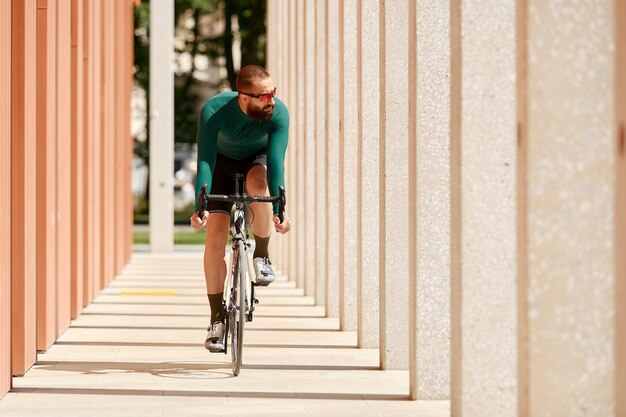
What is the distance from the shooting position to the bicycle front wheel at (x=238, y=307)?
292 inches

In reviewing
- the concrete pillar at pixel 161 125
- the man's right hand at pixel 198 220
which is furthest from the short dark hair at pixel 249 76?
the concrete pillar at pixel 161 125

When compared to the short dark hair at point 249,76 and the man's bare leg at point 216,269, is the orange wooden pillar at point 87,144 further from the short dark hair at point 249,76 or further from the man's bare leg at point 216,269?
the short dark hair at point 249,76

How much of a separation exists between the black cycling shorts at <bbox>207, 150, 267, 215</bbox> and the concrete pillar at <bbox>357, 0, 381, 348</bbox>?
141 cm

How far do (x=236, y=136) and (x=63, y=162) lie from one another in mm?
2533

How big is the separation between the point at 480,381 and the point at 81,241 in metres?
6.29

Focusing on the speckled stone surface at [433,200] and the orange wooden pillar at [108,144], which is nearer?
the speckled stone surface at [433,200]

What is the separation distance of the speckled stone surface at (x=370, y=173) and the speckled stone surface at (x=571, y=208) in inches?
172

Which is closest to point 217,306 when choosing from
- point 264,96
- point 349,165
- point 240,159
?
point 240,159

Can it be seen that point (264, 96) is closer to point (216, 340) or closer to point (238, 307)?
point (238, 307)

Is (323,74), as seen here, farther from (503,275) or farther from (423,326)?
(503,275)

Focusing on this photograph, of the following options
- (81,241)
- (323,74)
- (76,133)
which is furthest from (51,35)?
(323,74)

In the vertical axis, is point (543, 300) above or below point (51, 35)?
below

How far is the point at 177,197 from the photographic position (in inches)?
2013

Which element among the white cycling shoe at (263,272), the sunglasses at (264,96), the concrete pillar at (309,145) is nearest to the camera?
the sunglasses at (264,96)
